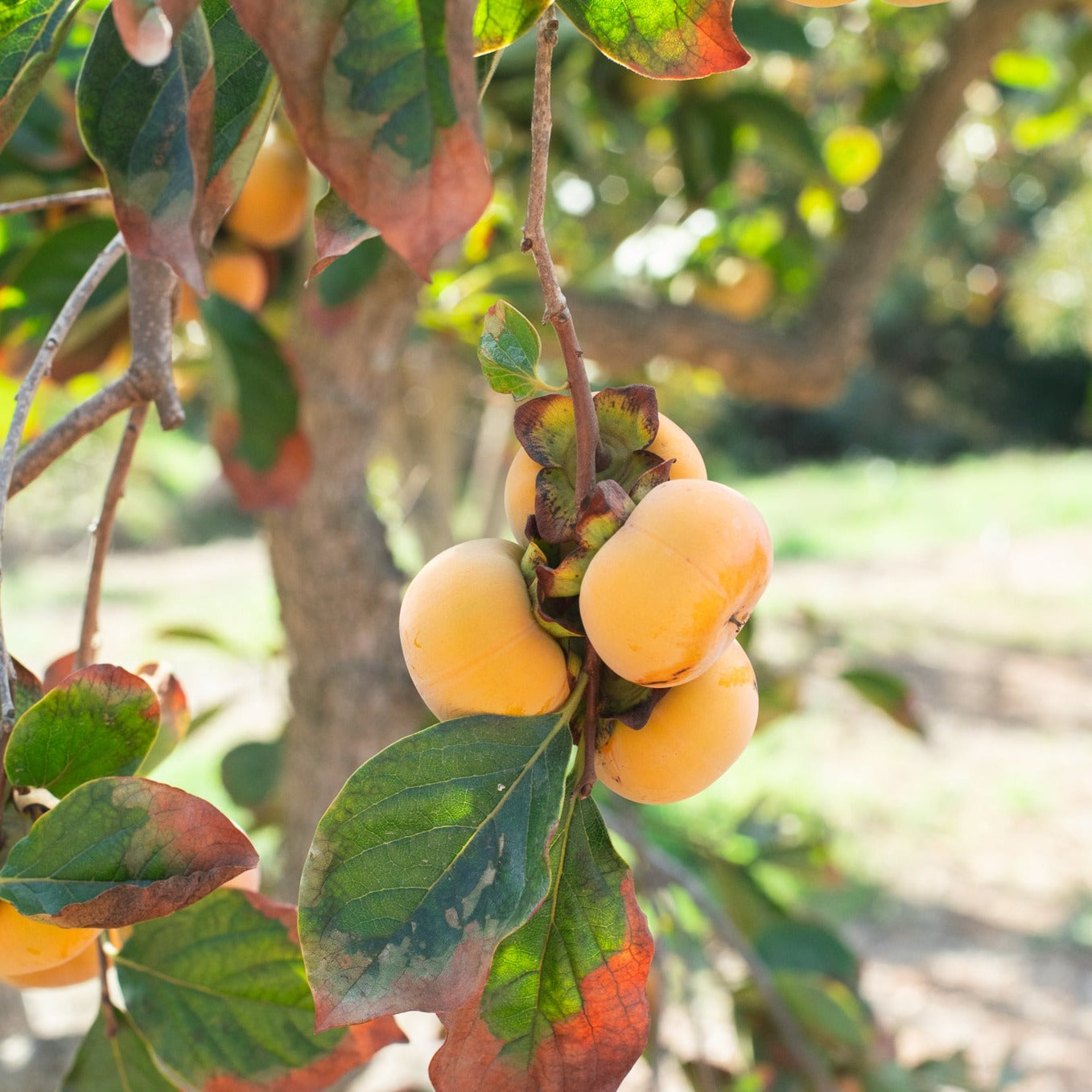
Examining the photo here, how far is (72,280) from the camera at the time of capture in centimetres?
86

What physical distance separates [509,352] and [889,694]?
974 millimetres

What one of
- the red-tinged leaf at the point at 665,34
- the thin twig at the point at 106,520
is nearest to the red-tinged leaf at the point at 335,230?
the red-tinged leaf at the point at 665,34

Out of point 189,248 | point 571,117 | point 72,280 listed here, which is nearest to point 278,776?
point 72,280

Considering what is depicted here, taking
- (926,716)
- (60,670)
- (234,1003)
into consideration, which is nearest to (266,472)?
(60,670)

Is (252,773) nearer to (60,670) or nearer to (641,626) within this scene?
(60,670)

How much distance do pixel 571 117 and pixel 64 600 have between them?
4633 millimetres

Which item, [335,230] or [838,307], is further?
[838,307]

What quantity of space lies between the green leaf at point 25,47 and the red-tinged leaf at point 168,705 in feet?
0.84

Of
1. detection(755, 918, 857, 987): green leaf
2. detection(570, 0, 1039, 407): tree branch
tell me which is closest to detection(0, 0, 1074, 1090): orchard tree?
detection(755, 918, 857, 987): green leaf

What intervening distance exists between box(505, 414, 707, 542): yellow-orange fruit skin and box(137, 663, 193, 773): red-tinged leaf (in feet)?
0.65

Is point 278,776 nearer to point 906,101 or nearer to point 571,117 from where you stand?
point 571,117

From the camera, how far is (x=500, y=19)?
1.14 ft

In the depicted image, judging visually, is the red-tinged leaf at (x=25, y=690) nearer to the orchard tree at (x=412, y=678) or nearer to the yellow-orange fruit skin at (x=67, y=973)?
the orchard tree at (x=412, y=678)

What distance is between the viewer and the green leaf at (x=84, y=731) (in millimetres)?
418
